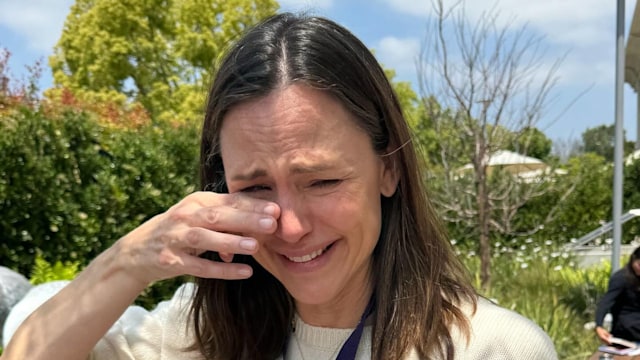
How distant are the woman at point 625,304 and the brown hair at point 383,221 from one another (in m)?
4.89

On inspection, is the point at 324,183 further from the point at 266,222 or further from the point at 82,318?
the point at 82,318

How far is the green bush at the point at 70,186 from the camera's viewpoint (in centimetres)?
518

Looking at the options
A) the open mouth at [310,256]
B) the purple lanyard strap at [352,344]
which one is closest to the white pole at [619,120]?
the purple lanyard strap at [352,344]

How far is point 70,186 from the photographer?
18.0ft

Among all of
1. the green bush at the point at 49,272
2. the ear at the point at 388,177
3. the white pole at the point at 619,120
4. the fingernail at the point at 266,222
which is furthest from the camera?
the white pole at the point at 619,120

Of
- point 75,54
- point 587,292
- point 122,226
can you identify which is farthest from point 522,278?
point 75,54

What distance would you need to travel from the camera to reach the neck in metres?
1.52

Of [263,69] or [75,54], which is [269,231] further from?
[75,54]

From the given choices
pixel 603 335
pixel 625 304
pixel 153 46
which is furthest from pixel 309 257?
pixel 153 46

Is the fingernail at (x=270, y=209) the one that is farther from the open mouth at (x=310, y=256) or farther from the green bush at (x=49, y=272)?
the green bush at (x=49, y=272)

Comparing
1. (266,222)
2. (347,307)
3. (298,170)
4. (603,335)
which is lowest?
(603,335)

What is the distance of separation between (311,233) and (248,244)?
0.15 meters

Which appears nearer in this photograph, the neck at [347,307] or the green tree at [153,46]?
the neck at [347,307]

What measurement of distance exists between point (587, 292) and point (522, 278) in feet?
2.57
